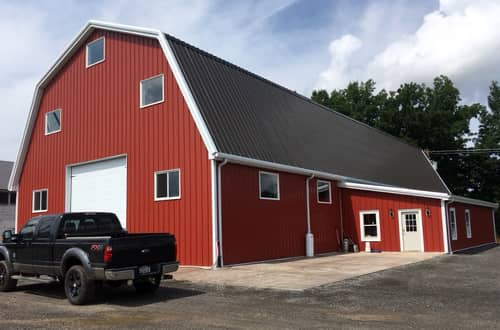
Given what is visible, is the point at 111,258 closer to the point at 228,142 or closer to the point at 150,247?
the point at 150,247

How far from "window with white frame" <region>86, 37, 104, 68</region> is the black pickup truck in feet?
33.0

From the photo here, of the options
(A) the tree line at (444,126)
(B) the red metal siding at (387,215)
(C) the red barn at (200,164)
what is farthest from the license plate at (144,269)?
(A) the tree line at (444,126)

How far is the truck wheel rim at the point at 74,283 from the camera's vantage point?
921 cm

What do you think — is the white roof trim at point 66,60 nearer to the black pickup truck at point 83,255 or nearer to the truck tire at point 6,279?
the black pickup truck at point 83,255

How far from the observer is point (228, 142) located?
616 inches

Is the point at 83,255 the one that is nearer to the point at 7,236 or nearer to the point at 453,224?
the point at 7,236

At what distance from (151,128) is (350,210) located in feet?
33.9

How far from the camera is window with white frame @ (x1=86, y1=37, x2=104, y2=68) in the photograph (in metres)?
19.3

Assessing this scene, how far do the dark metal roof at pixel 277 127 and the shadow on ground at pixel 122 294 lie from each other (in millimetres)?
5554

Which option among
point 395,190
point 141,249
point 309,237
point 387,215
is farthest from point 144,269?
point 387,215

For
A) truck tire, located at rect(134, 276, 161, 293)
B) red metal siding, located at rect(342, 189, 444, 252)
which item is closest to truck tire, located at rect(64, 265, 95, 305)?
truck tire, located at rect(134, 276, 161, 293)

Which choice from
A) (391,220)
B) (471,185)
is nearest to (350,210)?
(391,220)

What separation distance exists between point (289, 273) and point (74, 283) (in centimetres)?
599

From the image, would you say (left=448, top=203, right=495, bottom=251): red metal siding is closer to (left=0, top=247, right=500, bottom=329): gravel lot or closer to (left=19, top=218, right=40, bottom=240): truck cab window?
(left=0, top=247, right=500, bottom=329): gravel lot
